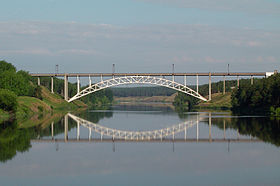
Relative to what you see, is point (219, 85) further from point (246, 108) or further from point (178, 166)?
point (178, 166)

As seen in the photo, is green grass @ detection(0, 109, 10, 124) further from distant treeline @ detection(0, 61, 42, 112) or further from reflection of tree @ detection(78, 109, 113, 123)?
reflection of tree @ detection(78, 109, 113, 123)

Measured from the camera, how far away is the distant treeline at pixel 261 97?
60.5 metres

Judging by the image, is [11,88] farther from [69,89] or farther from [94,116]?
[69,89]

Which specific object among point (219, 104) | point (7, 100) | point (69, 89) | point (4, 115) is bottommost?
point (4, 115)

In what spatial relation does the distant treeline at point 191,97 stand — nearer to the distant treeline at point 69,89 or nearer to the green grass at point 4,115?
the distant treeline at point 69,89

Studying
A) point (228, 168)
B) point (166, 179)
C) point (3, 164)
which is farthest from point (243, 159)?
point (3, 164)

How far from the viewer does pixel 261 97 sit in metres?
65.6

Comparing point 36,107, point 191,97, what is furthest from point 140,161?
point 191,97

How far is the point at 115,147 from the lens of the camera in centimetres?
2592

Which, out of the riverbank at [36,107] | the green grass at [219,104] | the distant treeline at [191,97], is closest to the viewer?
the riverbank at [36,107]

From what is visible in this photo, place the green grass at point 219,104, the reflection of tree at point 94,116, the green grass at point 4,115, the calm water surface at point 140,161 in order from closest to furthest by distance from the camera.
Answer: the calm water surface at point 140,161 → the green grass at point 4,115 → the reflection of tree at point 94,116 → the green grass at point 219,104

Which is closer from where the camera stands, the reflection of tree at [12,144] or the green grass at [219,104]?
the reflection of tree at [12,144]

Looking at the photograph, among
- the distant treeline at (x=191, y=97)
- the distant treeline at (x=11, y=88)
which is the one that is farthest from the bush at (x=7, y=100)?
the distant treeline at (x=191, y=97)

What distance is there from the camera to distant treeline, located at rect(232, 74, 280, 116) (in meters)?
60.5
